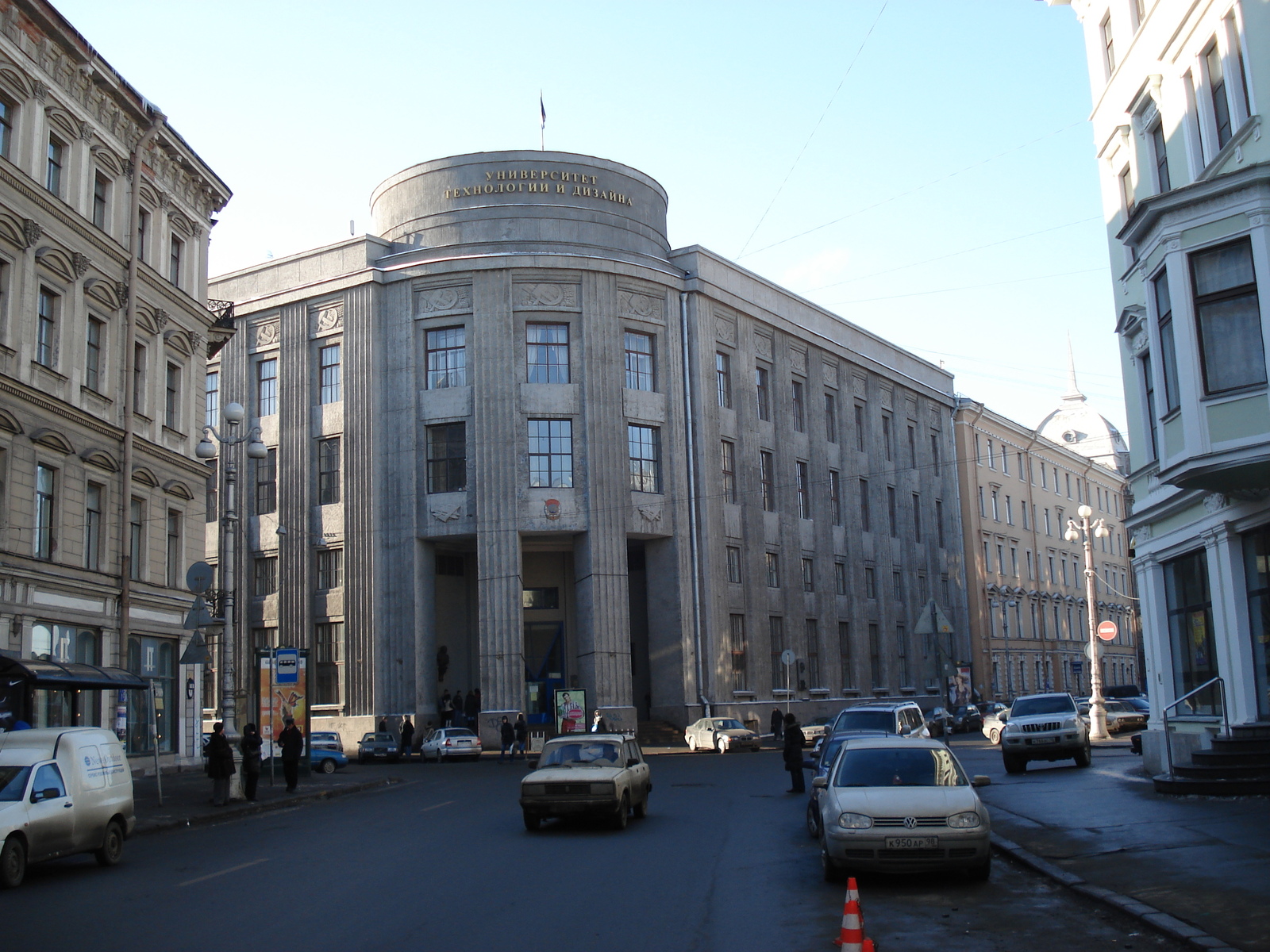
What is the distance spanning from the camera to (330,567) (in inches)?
1996

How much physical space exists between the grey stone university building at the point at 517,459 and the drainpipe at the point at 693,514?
0.10 m

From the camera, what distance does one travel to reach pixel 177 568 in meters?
33.9

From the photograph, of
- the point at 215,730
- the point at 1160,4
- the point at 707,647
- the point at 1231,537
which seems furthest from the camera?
the point at 707,647

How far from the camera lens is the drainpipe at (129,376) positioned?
1168 inches

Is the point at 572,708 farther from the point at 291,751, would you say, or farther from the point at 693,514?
the point at 291,751

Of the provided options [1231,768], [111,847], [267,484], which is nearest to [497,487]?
[267,484]

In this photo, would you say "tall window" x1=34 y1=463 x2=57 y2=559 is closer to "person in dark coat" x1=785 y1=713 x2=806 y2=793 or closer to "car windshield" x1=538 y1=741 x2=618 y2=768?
"car windshield" x1=538 y1=741 x2=618 y2=768

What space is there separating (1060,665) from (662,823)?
69.8 metres

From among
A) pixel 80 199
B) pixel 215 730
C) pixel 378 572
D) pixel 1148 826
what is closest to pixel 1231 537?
pixel 1148 826

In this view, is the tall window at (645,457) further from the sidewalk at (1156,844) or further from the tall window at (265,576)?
the sidewalk at (1156,844)

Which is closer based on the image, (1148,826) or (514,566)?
(1148,826)

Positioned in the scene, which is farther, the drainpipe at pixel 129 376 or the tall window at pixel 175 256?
the tall window at pixel 175 256

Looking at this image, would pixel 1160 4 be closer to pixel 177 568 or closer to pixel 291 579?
pixel 177 568

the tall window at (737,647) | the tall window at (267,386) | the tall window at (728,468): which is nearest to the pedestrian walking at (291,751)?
the tall window at (737,647)
